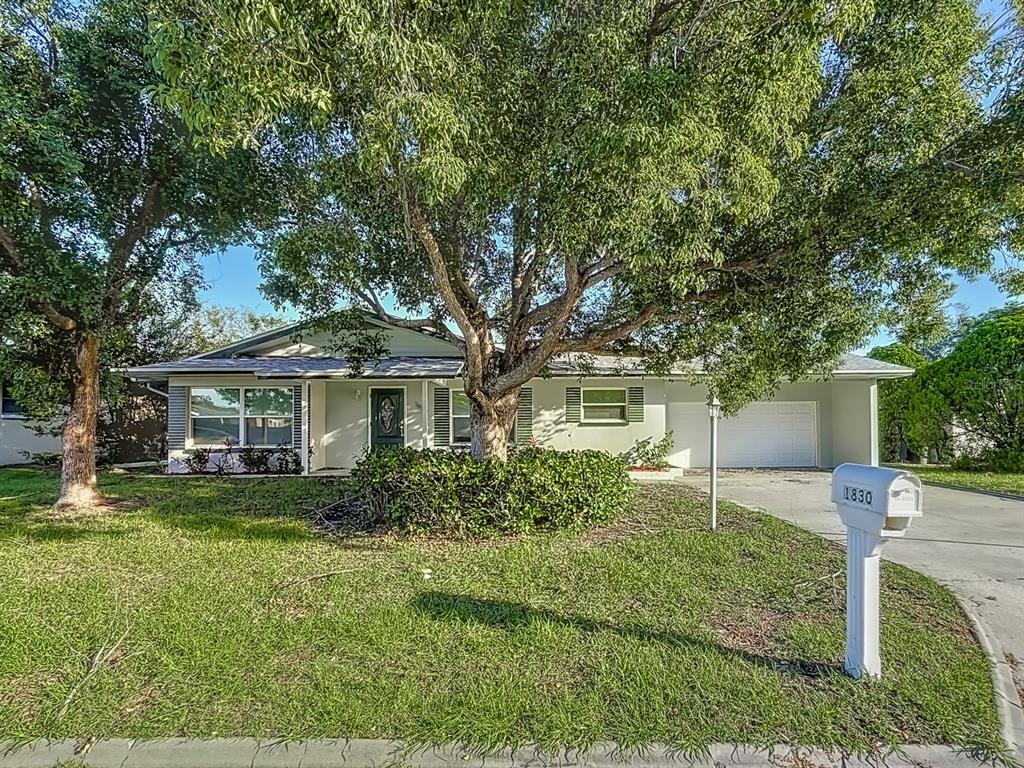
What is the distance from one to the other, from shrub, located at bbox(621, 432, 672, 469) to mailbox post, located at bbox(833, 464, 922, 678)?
9.53 meters

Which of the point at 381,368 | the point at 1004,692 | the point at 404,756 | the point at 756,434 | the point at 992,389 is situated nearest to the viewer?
the point at 404,756

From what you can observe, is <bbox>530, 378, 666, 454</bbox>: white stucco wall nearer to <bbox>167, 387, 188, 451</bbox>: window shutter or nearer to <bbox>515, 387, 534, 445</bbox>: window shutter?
<bbox>515, 387, 534, 445</bbox>: window shutter

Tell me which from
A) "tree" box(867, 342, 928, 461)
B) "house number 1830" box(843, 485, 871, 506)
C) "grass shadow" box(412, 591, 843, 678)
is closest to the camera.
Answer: "house number 1830" box(843, 485, 871, 506)

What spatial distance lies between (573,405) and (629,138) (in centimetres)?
1028

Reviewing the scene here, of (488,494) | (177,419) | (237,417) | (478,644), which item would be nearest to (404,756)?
(478,644)

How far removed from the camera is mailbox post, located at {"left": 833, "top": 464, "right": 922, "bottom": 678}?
3.10m

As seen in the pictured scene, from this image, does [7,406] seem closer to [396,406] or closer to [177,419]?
[177,419]

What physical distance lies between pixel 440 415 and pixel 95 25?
970cm

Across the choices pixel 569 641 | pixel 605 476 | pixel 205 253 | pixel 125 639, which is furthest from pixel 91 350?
pixel 569 641

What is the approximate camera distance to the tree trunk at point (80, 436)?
9.21 m

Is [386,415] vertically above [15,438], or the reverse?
[386,415]

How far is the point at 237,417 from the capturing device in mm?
14422

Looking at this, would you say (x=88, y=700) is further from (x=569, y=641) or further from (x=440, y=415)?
(x=440, y=415)

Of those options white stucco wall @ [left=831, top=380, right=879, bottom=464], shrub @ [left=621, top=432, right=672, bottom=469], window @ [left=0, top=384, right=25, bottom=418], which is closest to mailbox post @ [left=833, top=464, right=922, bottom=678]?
shrub @ [left=621, top=432, right=672, bottom=469]
